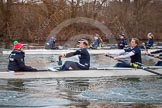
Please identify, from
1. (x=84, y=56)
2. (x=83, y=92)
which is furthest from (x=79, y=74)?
(x=83, y=92)

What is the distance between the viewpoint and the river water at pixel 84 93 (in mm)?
11398

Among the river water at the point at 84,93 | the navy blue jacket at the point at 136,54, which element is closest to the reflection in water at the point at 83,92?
the river water at the point at 84,93

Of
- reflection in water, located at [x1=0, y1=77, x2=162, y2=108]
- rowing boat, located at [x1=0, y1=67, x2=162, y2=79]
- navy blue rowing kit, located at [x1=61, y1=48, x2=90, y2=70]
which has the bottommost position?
reflection in water, located at [x1=0, y1=77, x2=162, y2=108]

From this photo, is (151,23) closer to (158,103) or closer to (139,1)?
(139,1)

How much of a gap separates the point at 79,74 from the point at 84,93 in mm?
3635

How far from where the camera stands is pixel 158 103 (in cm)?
1160

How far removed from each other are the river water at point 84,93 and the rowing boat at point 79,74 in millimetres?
274

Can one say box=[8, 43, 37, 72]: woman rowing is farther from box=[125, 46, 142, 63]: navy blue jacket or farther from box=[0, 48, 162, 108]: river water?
box=[125, 46, 142, 63]: navy blue jacket

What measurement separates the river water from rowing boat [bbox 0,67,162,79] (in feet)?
0.90

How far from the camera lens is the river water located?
449 inches

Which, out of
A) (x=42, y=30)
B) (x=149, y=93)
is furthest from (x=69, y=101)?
(x=42, y=30)

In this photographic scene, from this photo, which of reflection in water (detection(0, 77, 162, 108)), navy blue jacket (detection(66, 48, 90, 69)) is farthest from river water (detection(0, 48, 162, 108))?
navy blue jacket (detection(66, 48, 90, 69))

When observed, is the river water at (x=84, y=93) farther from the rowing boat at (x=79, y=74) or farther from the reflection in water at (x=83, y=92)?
the rowing boat at (x=79, y=74)

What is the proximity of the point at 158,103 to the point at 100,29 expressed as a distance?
42050 millimetres
